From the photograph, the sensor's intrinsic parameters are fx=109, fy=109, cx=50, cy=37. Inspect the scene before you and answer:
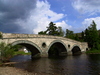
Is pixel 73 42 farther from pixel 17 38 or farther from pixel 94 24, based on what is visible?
pixel 17 38

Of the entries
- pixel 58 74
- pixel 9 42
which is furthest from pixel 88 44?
pixel 58 74

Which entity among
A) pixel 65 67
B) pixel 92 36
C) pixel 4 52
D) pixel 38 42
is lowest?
pixel 65 67

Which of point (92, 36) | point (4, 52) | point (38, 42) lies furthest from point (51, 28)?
point (4, 52)

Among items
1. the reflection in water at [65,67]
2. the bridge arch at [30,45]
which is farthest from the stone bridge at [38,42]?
the reflection in water at [65,67]

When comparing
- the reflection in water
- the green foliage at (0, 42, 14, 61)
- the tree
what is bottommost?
the reflection in water

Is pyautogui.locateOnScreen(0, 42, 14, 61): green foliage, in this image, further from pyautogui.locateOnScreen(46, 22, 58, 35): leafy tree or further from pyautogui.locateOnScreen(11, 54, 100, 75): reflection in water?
pyautogui.locateOnScreen(46, 22, 58, 35): leafy tree

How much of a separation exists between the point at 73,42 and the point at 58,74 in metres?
33.3

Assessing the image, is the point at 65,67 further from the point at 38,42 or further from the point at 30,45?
the point at 38,42

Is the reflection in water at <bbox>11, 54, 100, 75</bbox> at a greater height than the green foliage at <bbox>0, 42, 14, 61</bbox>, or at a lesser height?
lesser

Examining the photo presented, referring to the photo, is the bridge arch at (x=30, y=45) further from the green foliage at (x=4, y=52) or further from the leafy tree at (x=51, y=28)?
the leafy tree at (x=51, y=28)

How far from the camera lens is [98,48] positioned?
4816cm

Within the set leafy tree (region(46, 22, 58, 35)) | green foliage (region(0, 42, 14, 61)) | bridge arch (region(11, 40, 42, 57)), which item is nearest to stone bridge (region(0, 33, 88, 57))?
bridge arch (region(11, 40, 42, 57))

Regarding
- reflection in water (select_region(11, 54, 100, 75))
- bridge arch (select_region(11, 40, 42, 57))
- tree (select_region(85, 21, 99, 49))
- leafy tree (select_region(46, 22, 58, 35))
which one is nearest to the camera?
reflection in water (select_region(11, 54, 100, 75))

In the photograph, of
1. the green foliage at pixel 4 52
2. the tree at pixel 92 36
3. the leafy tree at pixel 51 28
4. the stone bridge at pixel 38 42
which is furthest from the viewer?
the leafy tree at pixel 51 28
